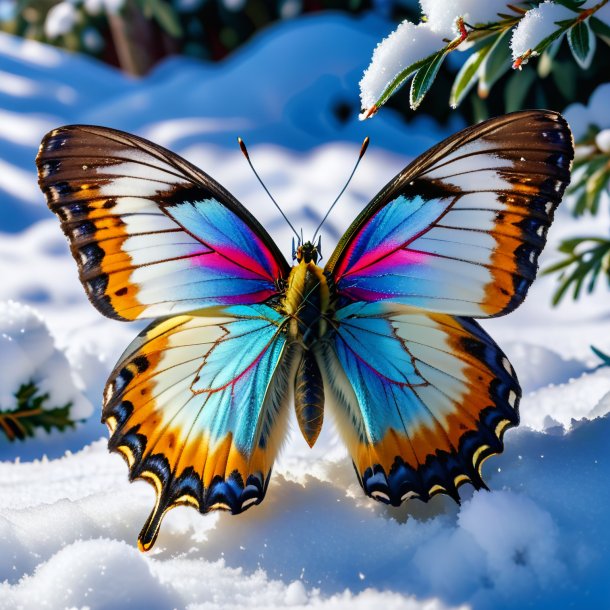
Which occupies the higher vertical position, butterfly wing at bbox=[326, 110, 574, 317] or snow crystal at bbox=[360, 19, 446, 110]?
snow crystal at bbox=[360, 19, 446, 110]

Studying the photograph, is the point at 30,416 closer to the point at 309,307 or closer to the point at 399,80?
the point at 309,307

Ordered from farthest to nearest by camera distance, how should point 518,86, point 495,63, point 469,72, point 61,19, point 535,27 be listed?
point 61,19 < point 518,86 < point 495,63 < point 469,72 < point 535,27

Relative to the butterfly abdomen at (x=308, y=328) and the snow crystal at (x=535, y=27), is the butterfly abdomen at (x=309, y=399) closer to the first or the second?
the butterfly abdomen at (x=308, y=328)

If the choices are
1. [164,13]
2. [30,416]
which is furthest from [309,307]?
[164,13]

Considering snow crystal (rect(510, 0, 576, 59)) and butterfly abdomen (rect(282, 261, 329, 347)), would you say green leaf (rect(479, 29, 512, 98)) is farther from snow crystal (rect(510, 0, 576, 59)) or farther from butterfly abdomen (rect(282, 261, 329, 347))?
butterfly abdomen (rect(282, 261, 329, 347))

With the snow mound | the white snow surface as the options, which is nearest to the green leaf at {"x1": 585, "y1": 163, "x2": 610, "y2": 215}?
the white snow surface

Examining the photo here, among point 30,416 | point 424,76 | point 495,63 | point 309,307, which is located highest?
point 424,76
